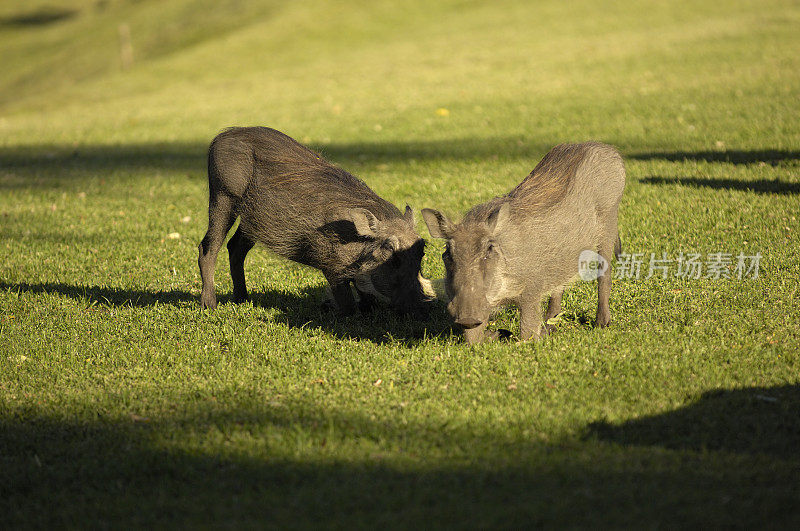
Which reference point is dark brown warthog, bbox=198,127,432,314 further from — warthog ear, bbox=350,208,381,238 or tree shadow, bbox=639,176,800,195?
tree shadow, bbox=639,176,800,195

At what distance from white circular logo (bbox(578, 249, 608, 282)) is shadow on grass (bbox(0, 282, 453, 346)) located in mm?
1010

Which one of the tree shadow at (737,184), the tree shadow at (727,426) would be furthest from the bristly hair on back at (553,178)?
the tree shadow at (737,184)

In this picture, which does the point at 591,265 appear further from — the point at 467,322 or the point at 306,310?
the point at 306,310

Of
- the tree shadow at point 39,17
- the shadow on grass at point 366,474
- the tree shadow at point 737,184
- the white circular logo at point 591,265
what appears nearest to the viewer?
the shadow on grass at point 366,474

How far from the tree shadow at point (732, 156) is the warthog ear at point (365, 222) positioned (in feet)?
19.9

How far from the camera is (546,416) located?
4188mm

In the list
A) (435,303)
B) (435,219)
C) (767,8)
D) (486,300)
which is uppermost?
(767,8)

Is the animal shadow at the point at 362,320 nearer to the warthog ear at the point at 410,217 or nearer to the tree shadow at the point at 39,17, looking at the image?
the warthog ear at the point at 410,217

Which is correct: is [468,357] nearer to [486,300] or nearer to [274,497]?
[486,300]

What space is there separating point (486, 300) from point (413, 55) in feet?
62.1

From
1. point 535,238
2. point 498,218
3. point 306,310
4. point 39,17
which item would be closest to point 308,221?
point 306,310

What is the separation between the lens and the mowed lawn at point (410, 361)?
3508 millimetres

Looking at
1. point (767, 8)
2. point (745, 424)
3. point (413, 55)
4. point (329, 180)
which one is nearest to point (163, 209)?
point (329, 180)

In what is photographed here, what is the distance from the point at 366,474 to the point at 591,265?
2.59 meters
